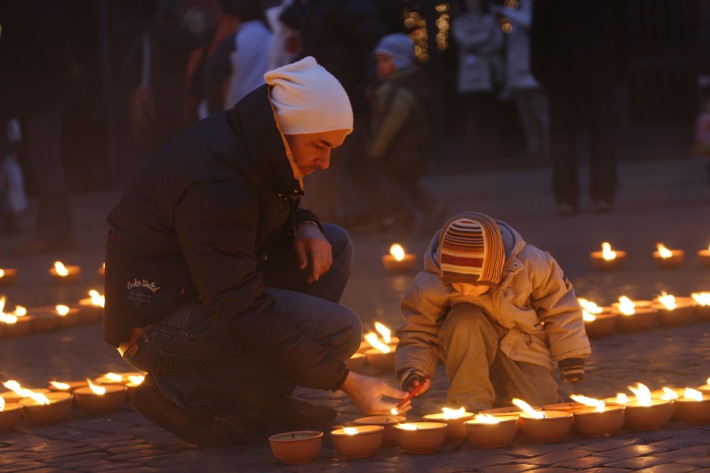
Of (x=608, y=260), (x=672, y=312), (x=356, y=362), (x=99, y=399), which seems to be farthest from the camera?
(x=608, y=260)

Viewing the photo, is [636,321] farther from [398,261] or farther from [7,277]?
[7,277]

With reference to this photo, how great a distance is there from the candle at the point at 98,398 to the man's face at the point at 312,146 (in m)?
1.31

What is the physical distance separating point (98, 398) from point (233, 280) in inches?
47.9

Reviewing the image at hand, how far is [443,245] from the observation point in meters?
5.17

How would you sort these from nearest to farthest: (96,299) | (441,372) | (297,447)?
(297,447), (441,372), (96,299)

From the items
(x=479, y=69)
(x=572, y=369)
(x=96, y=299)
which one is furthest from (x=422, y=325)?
(x=479, y=69)

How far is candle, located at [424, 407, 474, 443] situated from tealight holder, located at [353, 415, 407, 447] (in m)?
0.15

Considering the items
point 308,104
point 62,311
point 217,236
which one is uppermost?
point 308,104

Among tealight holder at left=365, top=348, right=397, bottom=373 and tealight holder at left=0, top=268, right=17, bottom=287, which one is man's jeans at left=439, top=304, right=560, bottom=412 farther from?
tealight holder at left=0, top=268, right=17, bottom=287

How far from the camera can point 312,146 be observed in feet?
16.5

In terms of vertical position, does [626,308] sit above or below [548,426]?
above

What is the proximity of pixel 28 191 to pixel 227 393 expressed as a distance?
13.2 meters

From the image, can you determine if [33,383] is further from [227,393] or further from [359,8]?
[359,8]

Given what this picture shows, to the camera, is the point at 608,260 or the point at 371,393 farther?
the point at 608,260
